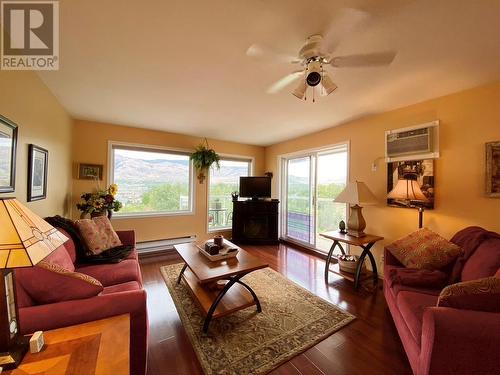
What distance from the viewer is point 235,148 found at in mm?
4707

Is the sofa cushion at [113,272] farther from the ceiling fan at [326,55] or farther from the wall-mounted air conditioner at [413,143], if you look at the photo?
the wall-mounted air conditioner at [413,143]

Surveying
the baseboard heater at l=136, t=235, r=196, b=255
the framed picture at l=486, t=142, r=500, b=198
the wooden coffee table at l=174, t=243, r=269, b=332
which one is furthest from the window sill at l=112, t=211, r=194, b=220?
the framed picture at l=486, t=142, r=500, b=198

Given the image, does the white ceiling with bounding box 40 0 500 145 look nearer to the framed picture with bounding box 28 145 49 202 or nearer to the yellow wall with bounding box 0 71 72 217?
the yellow wall with bounding box 0 71 72 217

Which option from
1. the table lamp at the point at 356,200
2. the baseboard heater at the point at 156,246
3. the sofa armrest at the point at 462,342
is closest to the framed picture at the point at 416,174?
the table lamp at the point at 356,200

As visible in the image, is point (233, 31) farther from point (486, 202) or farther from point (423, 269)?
point (486, 202)

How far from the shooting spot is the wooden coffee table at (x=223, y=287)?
1748mm

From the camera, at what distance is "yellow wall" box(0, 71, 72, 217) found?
5.14 ft

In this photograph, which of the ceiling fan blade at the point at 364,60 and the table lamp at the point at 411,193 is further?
the table lamp at the point at 411,193

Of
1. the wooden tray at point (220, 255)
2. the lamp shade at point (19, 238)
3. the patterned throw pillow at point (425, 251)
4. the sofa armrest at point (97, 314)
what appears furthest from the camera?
the wooden tray at point (220, 255)

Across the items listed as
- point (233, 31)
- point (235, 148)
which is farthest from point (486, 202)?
point (235, 148)

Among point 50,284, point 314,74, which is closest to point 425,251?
point 314,74

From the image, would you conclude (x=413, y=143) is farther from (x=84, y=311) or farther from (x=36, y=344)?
(x=36, y=344)

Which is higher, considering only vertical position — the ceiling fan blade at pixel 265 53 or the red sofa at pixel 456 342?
the ceiling fan blade at pixel 265 53

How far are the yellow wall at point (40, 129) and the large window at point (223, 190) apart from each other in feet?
7.71
